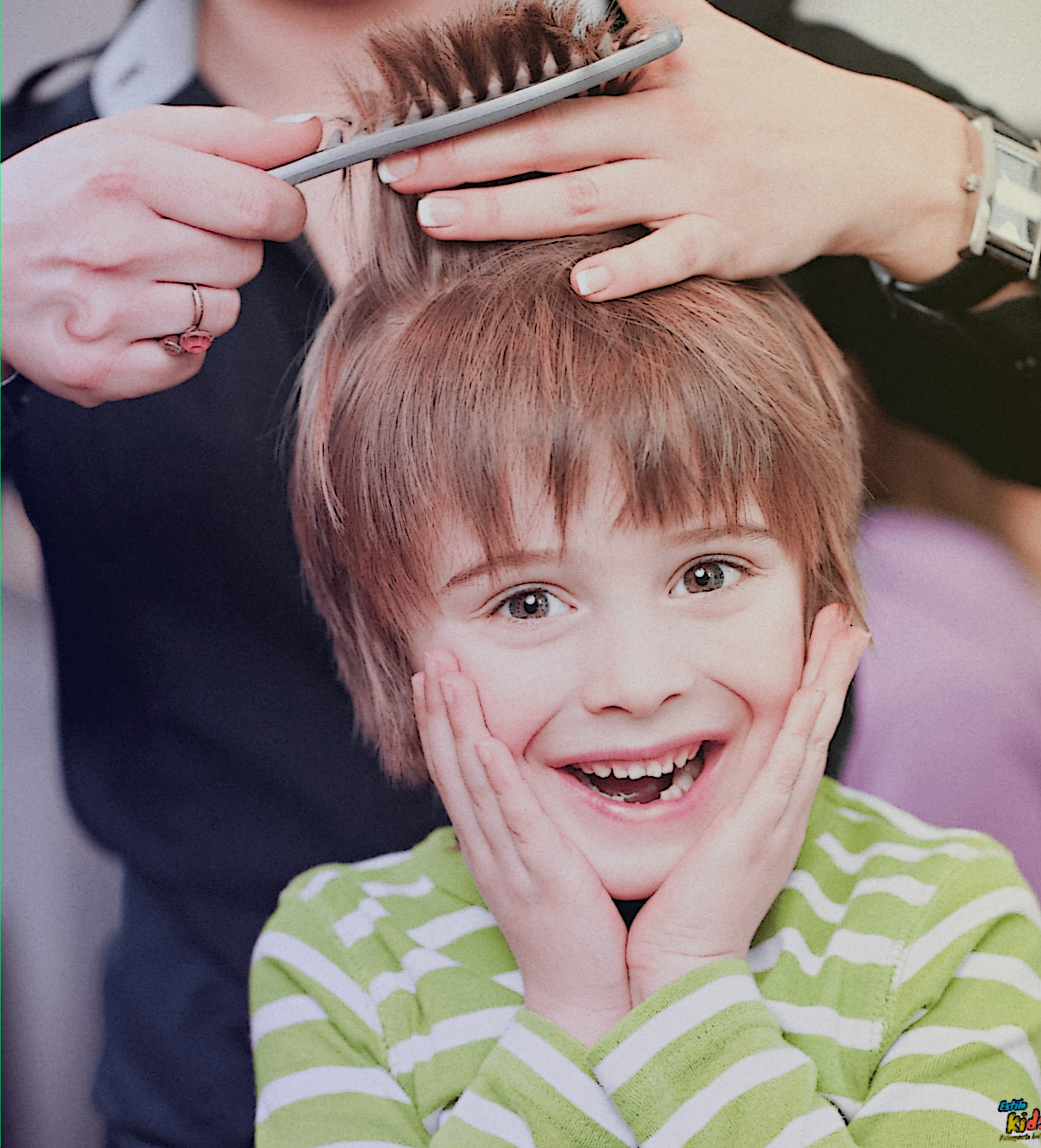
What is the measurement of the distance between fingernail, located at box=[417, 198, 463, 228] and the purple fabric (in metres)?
0.36

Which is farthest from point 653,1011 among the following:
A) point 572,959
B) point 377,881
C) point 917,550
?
point 917,550

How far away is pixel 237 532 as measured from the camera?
0.77 meters

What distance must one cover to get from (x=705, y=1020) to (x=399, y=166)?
0.51m

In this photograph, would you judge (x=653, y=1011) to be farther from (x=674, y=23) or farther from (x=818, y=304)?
(x=674, y=23)

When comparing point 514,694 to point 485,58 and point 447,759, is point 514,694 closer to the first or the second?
point 447,759

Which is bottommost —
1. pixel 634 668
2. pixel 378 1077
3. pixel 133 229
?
pixel 378 1077

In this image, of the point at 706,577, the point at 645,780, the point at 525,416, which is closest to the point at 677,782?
the point at 645,780

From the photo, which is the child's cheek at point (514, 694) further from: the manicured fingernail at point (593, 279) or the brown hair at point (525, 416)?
the manicured fingernail at point (593, 279)

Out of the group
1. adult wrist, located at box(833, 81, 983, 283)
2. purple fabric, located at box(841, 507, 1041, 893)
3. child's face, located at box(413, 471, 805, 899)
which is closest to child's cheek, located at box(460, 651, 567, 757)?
child's face, located at box(413, 471, 805, 899)

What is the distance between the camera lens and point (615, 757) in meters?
0.69

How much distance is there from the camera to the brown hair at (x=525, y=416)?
0.67 meters

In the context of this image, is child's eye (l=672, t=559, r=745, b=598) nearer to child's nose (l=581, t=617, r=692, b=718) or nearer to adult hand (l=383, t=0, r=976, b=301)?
child's nose (l=581, t=617, r=692, b=718)

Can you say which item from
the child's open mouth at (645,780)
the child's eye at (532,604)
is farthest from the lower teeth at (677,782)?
the child's eye at (532,604)

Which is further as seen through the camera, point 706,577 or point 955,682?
point 955,682
